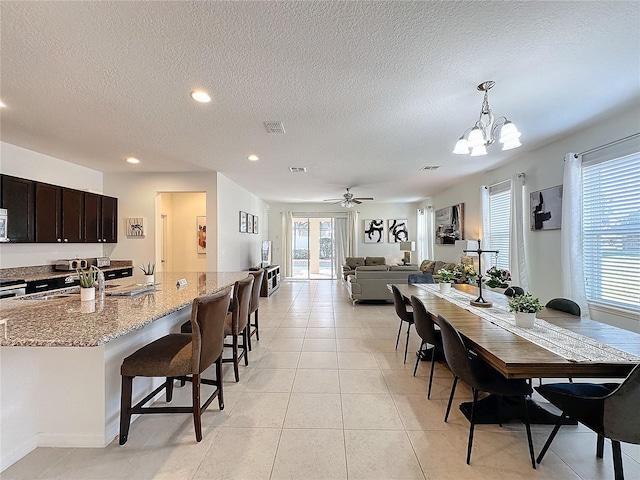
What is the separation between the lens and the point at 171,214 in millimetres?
7480

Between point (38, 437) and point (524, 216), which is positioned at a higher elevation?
point (524, 216)

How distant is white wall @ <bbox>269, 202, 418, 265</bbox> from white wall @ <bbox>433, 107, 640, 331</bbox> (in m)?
5.07

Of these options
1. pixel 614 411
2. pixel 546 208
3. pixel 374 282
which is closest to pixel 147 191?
pixel 374 282

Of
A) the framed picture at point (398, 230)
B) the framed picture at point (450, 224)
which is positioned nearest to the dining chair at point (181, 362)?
the framed picture at point (450, 224)

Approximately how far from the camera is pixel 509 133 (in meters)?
2.45

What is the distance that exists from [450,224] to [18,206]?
8.10 metres

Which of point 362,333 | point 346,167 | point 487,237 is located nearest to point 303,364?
point 362,333

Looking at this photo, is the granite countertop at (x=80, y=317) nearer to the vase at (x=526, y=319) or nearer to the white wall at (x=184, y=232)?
the vase at (x=526, y=319)

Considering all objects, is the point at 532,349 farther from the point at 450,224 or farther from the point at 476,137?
the point at 450,224

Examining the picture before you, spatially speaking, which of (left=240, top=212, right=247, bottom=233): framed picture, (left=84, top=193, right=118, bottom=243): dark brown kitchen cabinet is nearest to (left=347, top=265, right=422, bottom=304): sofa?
(left=240, top=212, right=247, bottom=233): framed picture

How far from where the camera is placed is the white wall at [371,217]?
10516 millimetres

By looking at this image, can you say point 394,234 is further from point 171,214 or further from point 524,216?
point 171,214

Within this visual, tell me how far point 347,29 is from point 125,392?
2.66 metres

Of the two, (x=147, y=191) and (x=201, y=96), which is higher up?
(x=201, y=96)
